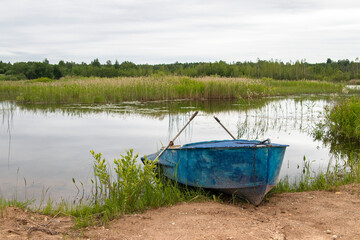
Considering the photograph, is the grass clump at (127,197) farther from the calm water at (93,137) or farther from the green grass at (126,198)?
the calm water at (93,137)

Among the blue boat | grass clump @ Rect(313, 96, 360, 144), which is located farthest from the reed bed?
the blue boat

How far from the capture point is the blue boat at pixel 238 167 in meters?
4.79

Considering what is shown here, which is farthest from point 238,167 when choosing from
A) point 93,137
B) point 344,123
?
point 93,137

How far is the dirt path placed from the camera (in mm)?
3846

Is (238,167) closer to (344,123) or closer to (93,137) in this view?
(344,123)

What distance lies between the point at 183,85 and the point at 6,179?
1682cm

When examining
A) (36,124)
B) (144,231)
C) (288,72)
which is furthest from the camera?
(288,72)

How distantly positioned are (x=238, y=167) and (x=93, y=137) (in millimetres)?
7212

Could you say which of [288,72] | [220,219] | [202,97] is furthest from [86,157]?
[288,72]

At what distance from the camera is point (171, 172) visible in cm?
599

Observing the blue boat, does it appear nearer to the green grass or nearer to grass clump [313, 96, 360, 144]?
the green grass

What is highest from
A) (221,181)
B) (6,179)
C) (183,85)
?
(183,85)

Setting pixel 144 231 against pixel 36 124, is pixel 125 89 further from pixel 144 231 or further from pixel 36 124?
pixel 144 231

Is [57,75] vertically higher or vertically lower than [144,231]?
higher
